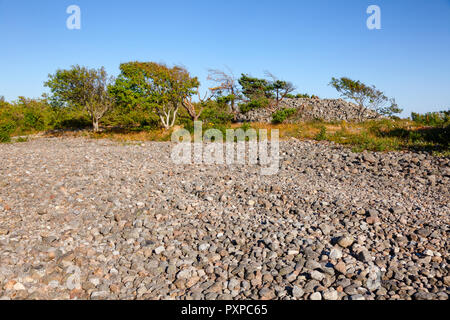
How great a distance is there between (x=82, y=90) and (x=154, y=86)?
5.75 metres

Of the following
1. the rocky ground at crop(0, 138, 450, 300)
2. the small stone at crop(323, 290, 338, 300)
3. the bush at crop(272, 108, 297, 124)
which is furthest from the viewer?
the bush at crop(272, 108, 297, 124)

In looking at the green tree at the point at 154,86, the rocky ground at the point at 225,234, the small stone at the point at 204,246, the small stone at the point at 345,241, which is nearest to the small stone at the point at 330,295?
the rocky ground at the point at 225,234

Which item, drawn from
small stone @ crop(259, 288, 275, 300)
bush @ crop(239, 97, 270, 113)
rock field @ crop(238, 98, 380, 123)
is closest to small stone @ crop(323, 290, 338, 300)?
small stone @ crop(259, 288, 275, 300)

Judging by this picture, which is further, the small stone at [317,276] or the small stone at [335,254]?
the small stone at [335,254]

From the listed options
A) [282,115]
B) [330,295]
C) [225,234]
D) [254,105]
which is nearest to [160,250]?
[225,234]

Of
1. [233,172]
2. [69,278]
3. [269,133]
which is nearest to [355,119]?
[269,133]

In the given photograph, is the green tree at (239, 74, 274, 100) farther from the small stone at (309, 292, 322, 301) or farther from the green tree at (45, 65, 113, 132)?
the small stone at (309, 292, 322, 301)

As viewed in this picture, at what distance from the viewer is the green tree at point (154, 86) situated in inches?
664

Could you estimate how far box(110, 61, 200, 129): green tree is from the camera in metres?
16.9

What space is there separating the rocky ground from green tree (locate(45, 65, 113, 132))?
12.9m

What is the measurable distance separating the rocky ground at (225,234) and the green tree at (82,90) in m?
12.9

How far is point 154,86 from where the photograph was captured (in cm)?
1728

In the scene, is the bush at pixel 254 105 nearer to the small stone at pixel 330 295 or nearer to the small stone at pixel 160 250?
the small stone at pixel 160 250

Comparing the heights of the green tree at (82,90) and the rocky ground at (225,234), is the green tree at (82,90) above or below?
above
